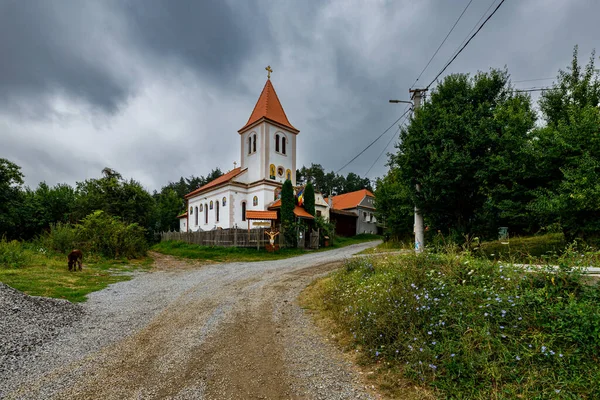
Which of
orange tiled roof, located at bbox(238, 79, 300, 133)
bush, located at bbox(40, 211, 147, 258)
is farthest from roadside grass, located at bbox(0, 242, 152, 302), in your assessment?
orange tiled roof, located at bbox(238, 79, 300, 133)

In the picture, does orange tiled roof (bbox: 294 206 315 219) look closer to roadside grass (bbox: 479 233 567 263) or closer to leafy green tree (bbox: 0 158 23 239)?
roadside grass (bbox: 479 233 567 263)

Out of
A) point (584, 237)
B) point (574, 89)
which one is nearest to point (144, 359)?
point (584, 237)

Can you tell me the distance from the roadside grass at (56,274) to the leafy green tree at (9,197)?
13.7 metres

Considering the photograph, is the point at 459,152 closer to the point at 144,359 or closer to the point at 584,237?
the point at 584,237

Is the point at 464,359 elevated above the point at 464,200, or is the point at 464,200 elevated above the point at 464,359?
the point at 464,200

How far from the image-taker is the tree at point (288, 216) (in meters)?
21.0

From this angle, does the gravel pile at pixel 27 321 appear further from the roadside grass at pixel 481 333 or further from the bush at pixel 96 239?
the bush at pixel 96 239

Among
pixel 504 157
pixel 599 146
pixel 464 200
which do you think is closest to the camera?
pixel 599 146

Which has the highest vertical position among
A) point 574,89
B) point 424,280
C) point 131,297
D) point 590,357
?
point 574,89

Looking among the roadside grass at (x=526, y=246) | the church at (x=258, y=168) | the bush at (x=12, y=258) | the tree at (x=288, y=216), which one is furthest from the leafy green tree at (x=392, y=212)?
the bush at (x=12, y=258)

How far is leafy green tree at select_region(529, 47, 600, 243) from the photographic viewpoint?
19.5 ft

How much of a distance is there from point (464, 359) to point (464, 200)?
6.58m

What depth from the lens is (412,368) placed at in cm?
338

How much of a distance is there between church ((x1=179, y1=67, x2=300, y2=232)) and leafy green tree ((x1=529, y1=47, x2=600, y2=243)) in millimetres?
20585
